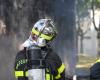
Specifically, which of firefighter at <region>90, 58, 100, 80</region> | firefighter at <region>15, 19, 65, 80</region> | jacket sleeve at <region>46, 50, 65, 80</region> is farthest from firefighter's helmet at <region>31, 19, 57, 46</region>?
firefighter at <region>90, 58, 100, 80</region>

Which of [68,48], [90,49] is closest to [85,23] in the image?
[90,49]

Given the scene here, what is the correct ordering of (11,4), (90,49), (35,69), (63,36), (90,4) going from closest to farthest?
(35,69) < (11,4) < (63,36) < (90,4) < (90,49)

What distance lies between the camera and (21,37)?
10188mm

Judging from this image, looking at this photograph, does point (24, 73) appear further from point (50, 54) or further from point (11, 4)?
point (11, 4)

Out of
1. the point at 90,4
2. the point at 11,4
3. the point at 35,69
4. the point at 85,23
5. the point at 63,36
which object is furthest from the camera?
the point at 85,23

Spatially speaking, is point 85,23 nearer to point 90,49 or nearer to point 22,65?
point 90,49

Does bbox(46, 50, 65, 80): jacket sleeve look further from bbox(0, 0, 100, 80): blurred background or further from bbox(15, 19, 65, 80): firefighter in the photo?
bbox(0, 0, 100, 80): blurred background

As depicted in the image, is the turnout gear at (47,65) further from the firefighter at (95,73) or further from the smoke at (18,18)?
the smoke at (18,18)

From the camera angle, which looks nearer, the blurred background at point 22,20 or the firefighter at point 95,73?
the firefighter at point 95,73

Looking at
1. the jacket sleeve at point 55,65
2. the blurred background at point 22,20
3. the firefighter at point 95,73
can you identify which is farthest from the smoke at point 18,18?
the firefighter at point 95,73

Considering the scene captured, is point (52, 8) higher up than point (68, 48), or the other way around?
point (52, 8)

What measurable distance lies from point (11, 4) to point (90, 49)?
3286cm

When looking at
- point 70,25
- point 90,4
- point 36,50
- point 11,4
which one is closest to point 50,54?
point 36,50

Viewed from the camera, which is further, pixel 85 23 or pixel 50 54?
pixel 85 23
